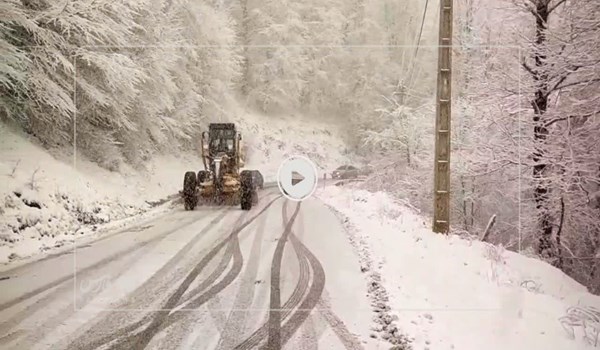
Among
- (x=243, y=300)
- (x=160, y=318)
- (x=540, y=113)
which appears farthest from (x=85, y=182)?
(x=540, y=113)

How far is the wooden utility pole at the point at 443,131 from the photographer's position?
6.24ft

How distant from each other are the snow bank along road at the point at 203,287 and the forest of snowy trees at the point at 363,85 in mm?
384

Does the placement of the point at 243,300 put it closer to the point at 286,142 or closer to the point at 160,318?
the point at 160,318

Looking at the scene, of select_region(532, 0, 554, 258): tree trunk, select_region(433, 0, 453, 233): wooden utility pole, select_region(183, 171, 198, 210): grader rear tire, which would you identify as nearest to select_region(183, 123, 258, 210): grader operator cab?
select_region(183, 171, 198, 210): grader rear tire

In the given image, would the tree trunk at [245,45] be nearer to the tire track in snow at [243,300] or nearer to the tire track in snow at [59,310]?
the tire track in snow at [243,300]

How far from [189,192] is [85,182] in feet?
1.59

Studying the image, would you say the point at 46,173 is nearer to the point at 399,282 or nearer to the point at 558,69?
the point at 399,282

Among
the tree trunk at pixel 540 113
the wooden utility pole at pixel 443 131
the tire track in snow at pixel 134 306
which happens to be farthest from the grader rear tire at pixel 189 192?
the tree trunk at pixel 540 113

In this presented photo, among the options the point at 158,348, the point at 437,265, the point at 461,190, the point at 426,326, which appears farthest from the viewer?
the point at 461,190

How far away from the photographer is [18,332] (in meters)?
1.58

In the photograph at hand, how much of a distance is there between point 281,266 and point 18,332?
3.49ft

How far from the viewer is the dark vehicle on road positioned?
184cm

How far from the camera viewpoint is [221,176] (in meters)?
1.86

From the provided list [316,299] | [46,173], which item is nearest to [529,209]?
[316,299]
